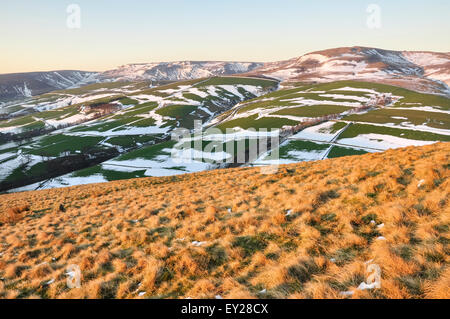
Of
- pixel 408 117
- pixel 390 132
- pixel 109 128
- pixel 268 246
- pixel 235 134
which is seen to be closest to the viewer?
pixel 268 246

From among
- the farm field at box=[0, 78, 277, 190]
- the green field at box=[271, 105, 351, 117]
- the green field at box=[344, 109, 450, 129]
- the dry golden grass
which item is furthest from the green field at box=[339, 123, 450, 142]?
the farm field at box=[0, 78, 277, 190]

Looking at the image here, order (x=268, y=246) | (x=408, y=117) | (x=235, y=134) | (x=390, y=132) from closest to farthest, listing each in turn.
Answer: (x=268, y=246)
(x=390, y=132)
(x=408, y=117)
(x=235, y=134)

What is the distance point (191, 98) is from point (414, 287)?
162m

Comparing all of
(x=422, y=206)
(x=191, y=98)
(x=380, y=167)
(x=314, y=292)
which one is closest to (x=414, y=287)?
(x=314, y=292)

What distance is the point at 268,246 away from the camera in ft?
27.2

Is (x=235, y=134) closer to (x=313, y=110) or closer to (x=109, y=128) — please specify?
(x=313, y=110)

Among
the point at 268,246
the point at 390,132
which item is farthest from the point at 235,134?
the point at 268,246

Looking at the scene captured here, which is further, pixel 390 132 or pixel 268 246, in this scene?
pixel 390 132

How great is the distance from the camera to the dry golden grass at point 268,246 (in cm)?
583

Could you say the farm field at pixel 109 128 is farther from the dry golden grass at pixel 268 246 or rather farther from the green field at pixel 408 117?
the green field at pixel 408 117

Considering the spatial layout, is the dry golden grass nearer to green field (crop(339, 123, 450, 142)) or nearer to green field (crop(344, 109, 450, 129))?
green field (crop(339, 123, 450, 142))

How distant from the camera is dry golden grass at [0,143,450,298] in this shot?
5832mm
